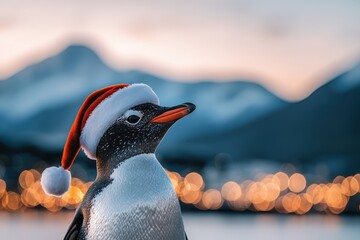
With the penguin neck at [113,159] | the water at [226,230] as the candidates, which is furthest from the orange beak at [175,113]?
the water at [226,230]

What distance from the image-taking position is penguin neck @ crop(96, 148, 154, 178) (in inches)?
214

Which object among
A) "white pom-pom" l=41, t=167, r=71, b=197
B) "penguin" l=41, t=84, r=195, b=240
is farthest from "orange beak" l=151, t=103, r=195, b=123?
"white pom-pom" l=41, t=167, r=71, b=197

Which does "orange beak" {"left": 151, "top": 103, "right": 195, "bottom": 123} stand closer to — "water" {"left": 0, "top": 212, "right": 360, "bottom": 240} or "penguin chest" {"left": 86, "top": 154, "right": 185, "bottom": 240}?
"penguin chest" {"left": 86, "top": 154, "right": 185, "bottom": 240}

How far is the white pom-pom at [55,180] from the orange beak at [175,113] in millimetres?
712

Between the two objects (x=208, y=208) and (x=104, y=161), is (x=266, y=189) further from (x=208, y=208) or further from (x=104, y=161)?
(x=104, y=161)

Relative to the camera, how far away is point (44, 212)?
96.6m

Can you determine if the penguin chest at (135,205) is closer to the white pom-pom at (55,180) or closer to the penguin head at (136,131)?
the penguin head at (136,131)

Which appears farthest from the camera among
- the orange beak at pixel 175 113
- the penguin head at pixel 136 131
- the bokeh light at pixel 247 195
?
the bokeh light at pixel 247 195

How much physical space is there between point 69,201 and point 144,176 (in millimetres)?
91949

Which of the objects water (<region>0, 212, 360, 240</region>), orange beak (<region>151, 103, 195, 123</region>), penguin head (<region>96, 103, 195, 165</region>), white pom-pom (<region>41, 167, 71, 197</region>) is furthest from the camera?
water (<region>0, 212, 360, 240</region>)

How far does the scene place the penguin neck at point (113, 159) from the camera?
5441 mm

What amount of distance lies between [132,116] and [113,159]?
0.29 m

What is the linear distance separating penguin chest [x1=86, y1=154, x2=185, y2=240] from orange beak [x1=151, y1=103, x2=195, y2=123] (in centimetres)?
25

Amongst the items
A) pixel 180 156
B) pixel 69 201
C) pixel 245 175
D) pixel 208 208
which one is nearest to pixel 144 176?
pixel 69 201
